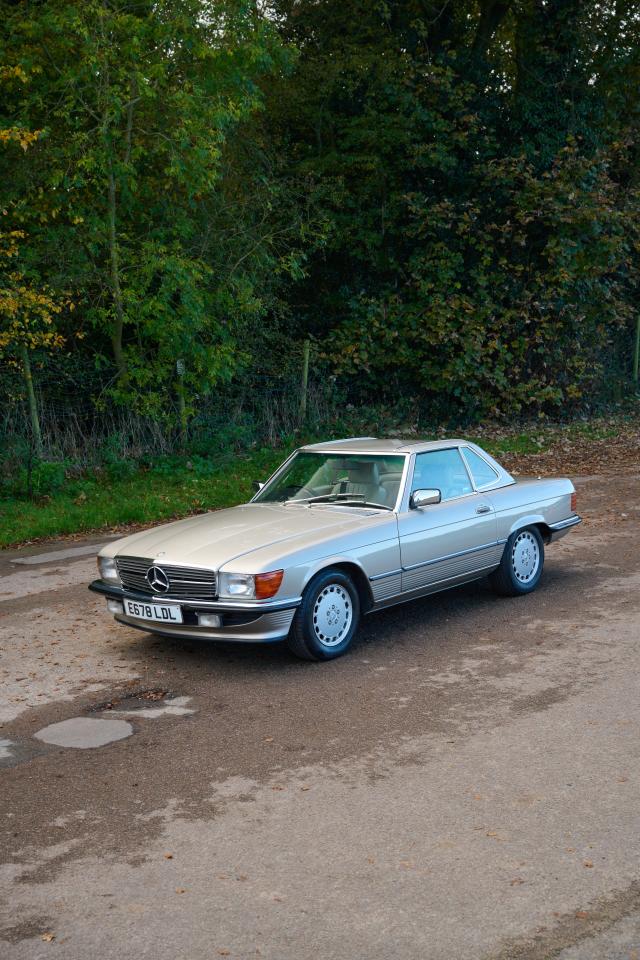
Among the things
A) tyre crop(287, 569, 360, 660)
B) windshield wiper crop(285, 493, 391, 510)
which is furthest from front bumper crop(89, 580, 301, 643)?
windshield wiper crop(285, 493, 391, 510)

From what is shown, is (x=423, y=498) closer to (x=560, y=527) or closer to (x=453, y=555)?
(x=453, y=555)

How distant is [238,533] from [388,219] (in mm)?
15835

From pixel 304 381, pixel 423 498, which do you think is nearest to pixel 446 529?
pixel 423 498

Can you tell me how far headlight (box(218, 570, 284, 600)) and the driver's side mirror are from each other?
1517 millimetres

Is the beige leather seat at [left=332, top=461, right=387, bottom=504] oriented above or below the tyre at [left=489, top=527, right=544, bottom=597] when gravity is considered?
above

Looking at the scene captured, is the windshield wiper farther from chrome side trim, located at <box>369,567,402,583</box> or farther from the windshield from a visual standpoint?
chrome side trim, located at <box>369,567,402,583</box>

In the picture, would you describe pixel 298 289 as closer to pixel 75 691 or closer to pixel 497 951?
pixel 75 691

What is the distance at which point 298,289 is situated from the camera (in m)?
21.9

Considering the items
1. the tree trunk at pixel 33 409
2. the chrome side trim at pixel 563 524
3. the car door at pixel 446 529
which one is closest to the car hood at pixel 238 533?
the car door at pixel 446 529

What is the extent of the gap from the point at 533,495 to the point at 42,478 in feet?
25.9

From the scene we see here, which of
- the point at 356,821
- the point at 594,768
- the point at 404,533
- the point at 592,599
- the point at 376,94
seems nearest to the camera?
the point at 356,821

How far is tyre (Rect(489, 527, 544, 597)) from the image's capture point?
8523mm

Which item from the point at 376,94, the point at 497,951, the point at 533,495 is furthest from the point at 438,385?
the point at 497,951

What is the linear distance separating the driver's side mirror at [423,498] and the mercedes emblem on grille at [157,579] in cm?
198
